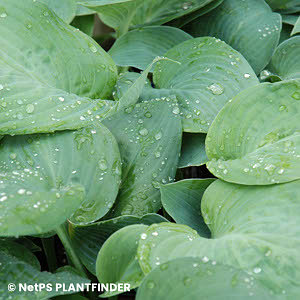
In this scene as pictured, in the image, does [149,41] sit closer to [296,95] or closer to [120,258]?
[296,95]

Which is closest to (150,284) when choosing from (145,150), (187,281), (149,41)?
(187,281)

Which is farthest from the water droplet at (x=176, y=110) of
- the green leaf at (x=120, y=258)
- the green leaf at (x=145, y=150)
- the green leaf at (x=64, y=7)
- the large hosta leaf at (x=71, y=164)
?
the green leaf at (x=64, y=7)

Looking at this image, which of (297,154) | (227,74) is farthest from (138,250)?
(227,74)

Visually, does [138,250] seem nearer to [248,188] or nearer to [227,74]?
[248,188]

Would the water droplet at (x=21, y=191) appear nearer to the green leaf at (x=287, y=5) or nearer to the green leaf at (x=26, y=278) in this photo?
the green leaf at (x=26, y=278)

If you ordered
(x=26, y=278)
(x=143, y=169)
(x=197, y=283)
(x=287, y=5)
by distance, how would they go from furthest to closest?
1. (x=287, y=5)
2. (x=143, y=169)
3. (x=26, y=278)
4. (x=197, y=283)

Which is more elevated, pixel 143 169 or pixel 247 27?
pixel 247 27

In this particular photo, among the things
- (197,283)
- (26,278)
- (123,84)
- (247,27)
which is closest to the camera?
(197,283)
